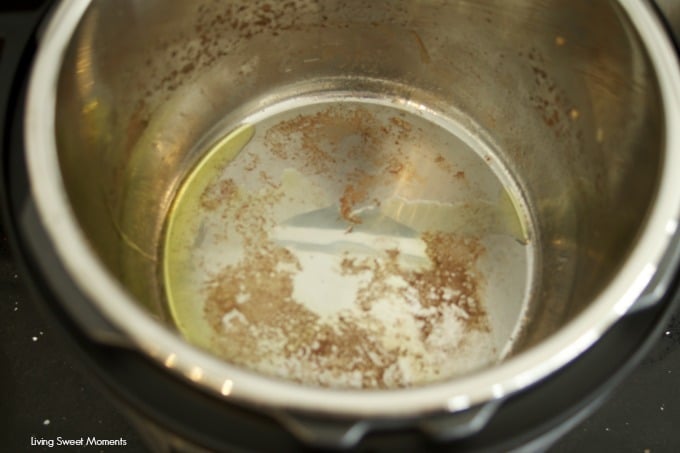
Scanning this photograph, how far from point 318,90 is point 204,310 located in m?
0.46

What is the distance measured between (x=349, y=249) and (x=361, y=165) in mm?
160

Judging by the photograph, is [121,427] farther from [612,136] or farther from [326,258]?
[612,136]

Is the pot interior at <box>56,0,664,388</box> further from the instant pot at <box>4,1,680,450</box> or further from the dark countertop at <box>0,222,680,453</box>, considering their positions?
the dark countertop at <box>0,222,680,453</box>

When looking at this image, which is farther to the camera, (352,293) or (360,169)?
(360,169)

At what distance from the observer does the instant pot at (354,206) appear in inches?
26.1

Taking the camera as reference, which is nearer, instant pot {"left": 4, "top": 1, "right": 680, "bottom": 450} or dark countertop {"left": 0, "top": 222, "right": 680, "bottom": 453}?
instant pot {"left": 4, "top": 1, "right": 680, "bottom": 450}

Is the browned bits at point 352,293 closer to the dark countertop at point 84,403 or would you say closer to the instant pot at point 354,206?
the instant pot at point 354,206

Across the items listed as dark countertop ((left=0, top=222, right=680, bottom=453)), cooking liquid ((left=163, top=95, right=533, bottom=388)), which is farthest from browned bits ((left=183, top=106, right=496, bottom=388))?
dark countertop ((left=0, top=222, right=680, bottom=453))

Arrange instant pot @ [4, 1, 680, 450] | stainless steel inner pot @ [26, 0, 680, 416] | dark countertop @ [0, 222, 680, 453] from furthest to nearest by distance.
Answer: dark countertop @ [0, 222, 680, 453], stainless steel inner pot @ [26, 0, 680, 416], instant pot @ [4, 1, 680, 450]

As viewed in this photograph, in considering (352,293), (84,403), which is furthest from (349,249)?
(84,403)

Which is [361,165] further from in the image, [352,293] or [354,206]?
[352,293]

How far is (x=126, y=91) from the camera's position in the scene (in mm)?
1030

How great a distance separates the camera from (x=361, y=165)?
117cm

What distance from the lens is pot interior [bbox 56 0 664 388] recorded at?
956 mm
